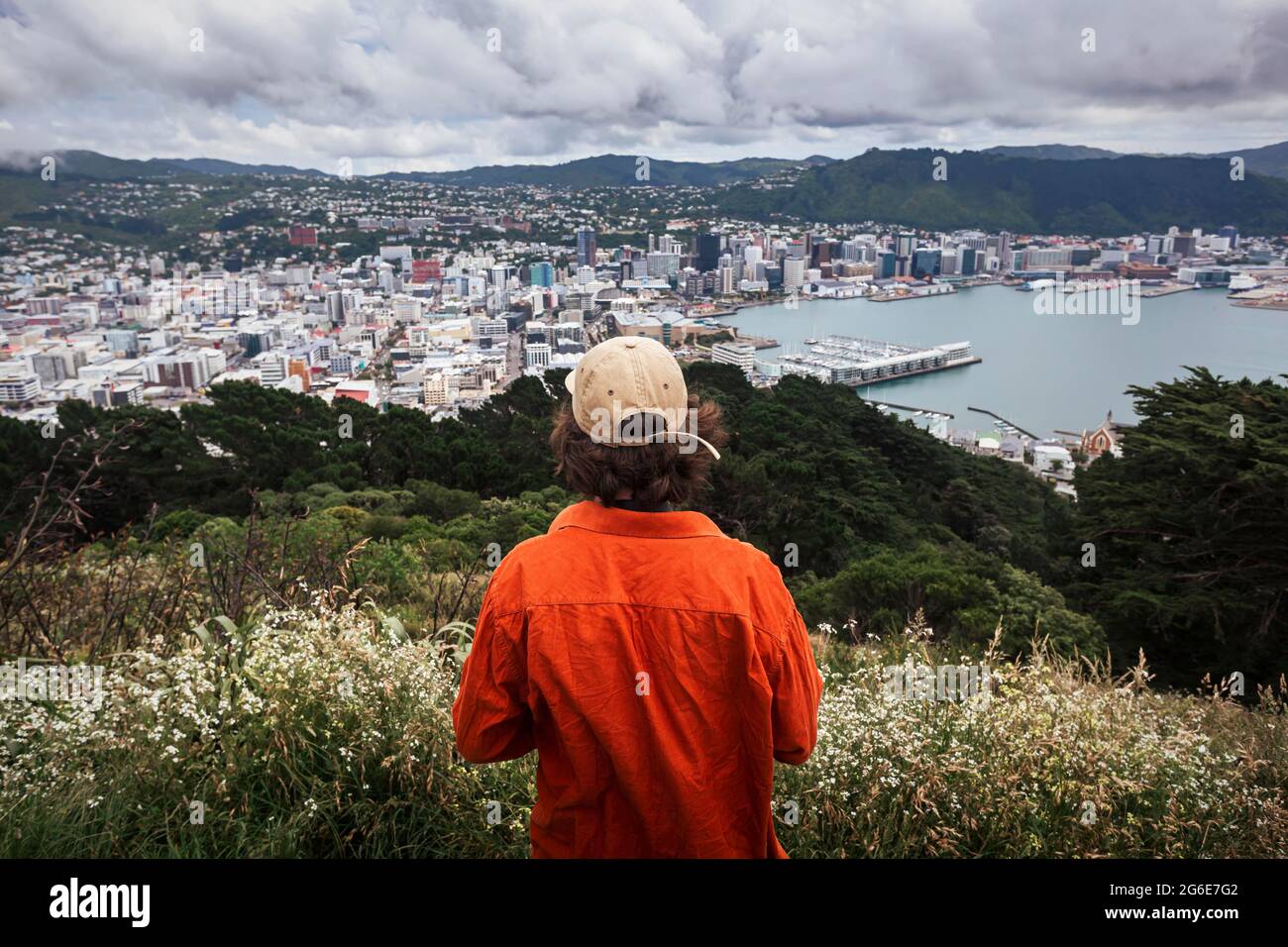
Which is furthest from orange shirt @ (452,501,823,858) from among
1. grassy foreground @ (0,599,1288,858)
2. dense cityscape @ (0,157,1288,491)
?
dense cityscape @ (0,157,1288,491)

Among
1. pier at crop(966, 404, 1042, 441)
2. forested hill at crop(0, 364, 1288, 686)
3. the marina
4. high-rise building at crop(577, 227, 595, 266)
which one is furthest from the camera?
high-rise building at crop(577, 227, 595, 266)

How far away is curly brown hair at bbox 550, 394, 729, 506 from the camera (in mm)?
921

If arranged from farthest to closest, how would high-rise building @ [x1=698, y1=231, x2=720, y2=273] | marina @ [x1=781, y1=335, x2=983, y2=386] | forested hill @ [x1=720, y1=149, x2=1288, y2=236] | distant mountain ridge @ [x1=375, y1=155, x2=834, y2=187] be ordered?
distant mountain ridge @ [x1=375, y1=155, x2=834, y2=187] → high-rise building @ [x1=698, y1=231, x2=720, y2=273] → forested hill @ [x1=720, y1=149, x2=1288, y2=236] → marina @ [x1=781, y1=335, x2=983, y2=386]

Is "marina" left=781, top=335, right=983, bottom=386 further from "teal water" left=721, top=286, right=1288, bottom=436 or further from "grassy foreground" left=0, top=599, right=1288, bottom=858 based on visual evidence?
"grassy foreground" left=0, top=599, right=1288, bottom=858

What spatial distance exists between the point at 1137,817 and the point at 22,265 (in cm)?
5785

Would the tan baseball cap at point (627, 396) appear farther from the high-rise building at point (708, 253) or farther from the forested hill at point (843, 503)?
the high-rise building at point (708, 253)

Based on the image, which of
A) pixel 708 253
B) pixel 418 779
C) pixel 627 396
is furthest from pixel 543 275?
pixel 627 396

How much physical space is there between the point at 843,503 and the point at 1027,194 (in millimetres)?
67513

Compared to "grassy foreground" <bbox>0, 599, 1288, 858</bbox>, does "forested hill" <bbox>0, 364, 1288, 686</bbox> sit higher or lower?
lower

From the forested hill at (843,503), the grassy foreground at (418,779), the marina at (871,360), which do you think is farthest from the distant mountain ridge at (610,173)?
the grassy foreground at (418,779)

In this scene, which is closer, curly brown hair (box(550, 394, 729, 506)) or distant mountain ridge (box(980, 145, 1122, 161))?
curly brown hair (box(550, 394, 729, 506))

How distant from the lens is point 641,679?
849 millimetres

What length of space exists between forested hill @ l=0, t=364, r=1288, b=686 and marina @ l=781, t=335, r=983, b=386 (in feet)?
44.2
